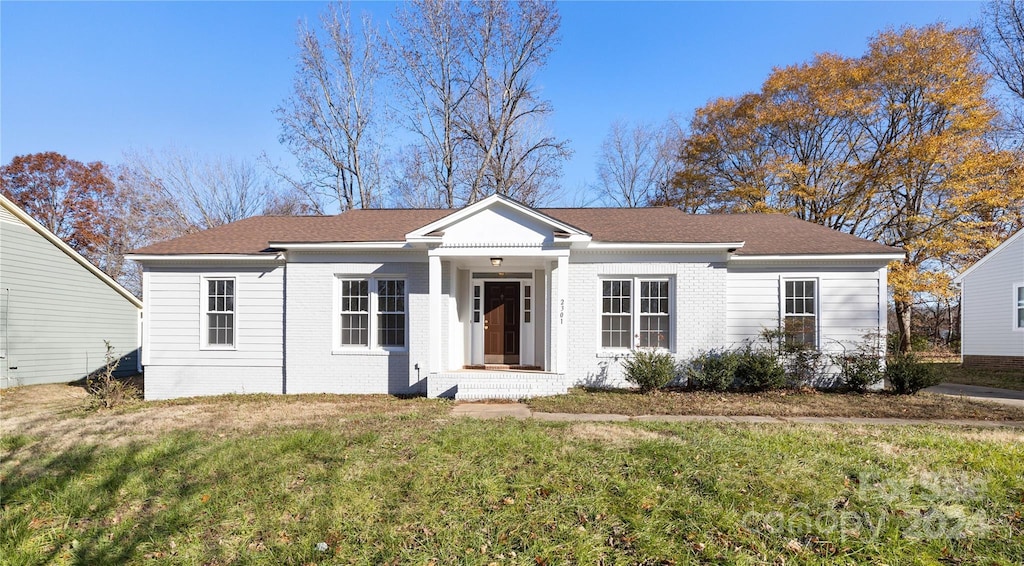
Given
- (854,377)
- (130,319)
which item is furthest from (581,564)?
(130,319)

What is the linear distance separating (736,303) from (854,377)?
9.09 feet

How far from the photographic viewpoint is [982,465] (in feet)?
16.9

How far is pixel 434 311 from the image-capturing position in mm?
10336

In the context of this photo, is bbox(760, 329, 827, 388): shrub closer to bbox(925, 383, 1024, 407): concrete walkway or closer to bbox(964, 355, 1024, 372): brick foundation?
bbox(925, 383, 1024, 407): concrete walkway

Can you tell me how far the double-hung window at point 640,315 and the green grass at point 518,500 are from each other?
4.79m

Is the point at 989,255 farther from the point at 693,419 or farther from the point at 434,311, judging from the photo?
the point at 434,311

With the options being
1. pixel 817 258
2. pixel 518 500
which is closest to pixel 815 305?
pixel 817 258

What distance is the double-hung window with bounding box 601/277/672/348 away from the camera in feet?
36.1

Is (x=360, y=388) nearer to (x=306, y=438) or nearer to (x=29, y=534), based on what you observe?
(x=306, y=438)

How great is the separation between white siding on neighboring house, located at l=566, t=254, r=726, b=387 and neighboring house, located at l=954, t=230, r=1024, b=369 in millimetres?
12887

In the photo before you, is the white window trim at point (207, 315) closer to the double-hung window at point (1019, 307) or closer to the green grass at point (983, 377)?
the green grass at point (983, 377)

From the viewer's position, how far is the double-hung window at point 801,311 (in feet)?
36.1

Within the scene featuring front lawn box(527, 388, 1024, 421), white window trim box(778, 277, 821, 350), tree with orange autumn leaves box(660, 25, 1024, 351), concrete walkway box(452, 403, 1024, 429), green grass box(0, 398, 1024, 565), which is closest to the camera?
green grass box(0, 398, 1024, 565)

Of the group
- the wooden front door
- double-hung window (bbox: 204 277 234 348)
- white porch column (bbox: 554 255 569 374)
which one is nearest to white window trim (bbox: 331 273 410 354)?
the wooden front door
